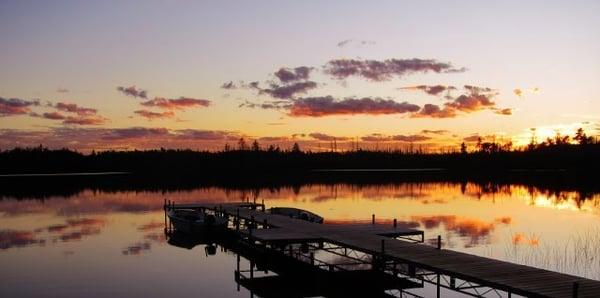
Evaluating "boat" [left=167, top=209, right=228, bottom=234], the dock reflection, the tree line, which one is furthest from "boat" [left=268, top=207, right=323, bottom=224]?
the tree line

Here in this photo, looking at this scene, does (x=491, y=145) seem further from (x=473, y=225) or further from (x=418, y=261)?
(x=418, y=261)

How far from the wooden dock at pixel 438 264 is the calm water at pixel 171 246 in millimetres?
1651

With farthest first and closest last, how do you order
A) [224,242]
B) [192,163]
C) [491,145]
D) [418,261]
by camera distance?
[491,145]
[192,163]
[224,242]
[418,261]

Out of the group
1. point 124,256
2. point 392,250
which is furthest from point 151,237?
point 392,250

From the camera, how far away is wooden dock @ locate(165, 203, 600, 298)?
14.3m

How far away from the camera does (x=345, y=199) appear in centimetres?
5831

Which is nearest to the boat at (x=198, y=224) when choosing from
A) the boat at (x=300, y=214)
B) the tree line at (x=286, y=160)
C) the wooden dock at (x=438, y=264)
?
the wooden dock at (x=438, y=264)

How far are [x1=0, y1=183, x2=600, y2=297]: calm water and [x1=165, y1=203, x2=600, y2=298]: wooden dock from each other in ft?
5.42

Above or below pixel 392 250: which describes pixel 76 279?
below

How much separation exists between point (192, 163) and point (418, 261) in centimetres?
16236

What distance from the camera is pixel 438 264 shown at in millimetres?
17297

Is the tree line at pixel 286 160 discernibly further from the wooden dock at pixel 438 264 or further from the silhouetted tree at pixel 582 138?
the wooden dock at pixel 438 264

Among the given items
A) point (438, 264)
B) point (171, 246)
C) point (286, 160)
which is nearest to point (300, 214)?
point (171, 246)

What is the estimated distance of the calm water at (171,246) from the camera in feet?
72.0
